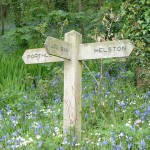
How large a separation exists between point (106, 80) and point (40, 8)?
16.8ft

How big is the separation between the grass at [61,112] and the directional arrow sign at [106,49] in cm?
68

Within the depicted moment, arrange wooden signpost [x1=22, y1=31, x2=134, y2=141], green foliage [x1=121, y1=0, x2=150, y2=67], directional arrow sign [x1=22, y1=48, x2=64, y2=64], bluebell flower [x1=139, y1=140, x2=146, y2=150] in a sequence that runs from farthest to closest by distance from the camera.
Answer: green foliage [x1=121, y1=0, x2=150, y2=67], directional arrow sign [x1=22, y1=48, x2=64, y2=64], wooden signpost [x1=22, y1=31, x2=134, y2=141], bluebell flower [x1=139, y1=140, x2=146, y2=150]

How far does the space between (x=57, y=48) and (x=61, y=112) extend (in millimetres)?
1350

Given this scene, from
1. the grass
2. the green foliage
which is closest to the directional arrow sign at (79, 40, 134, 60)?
the grass

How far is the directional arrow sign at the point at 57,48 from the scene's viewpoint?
11.7ft

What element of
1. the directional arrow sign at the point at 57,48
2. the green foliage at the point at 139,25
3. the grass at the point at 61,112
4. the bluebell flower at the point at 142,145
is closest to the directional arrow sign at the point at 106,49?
the directional arrow sign at the point at 57,48

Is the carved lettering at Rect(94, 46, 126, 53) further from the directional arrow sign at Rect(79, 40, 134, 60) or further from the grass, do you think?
the grass

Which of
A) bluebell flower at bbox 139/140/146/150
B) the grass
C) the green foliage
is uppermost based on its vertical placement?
the green foliage

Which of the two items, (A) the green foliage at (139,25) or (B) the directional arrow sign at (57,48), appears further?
(A) the green foliage at (139,25)

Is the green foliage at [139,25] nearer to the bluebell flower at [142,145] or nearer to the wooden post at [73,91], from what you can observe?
the wooden post at [73,91]

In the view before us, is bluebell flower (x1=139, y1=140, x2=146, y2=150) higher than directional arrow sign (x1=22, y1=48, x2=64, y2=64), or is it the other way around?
directional arrow sign (x1=22, y1=48, x2=64, y2=64)

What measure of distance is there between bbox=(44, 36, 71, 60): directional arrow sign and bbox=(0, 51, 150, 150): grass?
2.46ft

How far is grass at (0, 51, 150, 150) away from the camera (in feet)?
11.9

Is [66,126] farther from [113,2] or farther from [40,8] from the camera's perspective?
[40,8]
